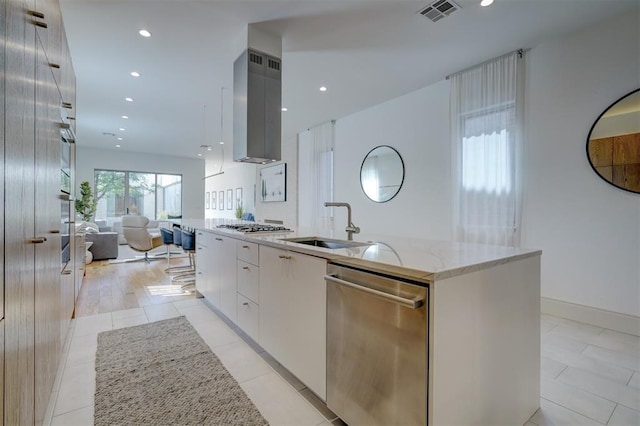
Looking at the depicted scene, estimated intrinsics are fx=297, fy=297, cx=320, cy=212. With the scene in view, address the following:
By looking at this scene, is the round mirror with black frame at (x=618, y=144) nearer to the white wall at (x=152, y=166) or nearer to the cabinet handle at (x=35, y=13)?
the cabinet handle at (x=35, y=13)

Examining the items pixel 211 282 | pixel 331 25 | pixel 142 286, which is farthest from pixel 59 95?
pixel 142 286

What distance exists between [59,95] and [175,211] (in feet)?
26.9

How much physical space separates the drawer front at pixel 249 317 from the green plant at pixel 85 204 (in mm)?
6607

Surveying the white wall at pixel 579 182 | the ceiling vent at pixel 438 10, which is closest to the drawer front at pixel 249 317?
the white wall at pixel 579 182

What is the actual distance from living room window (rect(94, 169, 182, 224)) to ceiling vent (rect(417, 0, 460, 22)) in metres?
9.01

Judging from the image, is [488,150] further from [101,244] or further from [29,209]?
[101,244]

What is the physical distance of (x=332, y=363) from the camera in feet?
4.80

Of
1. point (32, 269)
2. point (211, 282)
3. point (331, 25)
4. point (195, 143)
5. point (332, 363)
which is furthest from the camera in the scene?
point (195, 143)

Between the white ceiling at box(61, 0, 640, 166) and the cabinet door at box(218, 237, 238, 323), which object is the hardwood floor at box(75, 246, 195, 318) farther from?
the white ceiling at box(61, 0, 640, 166)

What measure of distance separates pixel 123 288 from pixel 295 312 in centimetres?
334

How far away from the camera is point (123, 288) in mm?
3955

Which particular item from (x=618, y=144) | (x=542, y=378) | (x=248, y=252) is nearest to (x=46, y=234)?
(x=248, y=252)

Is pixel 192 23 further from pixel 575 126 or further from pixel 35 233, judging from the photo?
pixel 575 126

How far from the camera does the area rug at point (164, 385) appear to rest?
5.07ft
